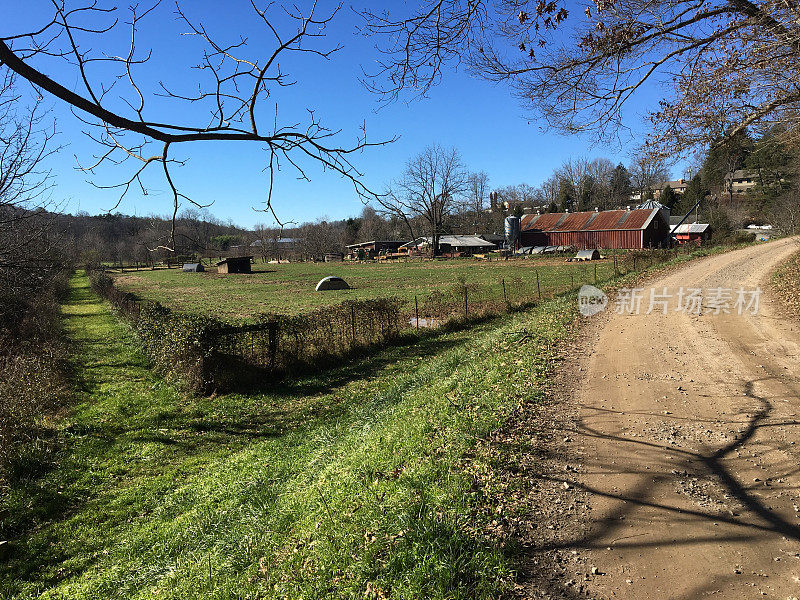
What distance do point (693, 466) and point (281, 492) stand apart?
15.8 ft

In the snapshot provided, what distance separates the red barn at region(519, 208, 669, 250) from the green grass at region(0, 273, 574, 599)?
52731 mm

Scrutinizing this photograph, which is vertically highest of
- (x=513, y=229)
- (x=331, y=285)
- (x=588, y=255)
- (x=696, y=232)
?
(x=513, y=229)

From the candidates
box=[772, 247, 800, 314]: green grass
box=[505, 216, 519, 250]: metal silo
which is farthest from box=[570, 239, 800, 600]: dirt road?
box=[505, 216, 519, 250]: metal silo

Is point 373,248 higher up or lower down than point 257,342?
higher up

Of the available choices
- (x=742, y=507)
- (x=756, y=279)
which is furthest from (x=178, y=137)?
(x=756, y=279)

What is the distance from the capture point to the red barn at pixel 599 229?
183ft

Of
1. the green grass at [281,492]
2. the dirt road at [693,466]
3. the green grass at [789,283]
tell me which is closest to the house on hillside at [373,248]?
the green grass at [789,283]

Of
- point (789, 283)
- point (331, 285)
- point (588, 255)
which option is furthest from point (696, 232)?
point (789, 283)

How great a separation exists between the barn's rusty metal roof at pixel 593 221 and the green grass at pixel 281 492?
53111 mm

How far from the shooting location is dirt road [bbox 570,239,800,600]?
315 cm

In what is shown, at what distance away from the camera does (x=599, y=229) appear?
59.3 metres

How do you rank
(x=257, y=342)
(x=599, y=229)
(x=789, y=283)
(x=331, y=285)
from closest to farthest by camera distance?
(x=257, y=342), (x=789, y=283), (x=331, y=285), (x=599, y=229)

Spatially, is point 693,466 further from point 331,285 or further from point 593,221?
point 593,221

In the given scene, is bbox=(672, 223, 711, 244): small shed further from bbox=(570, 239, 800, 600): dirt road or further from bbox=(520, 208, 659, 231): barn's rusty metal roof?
bbox=(570, 239, 800, 600): dirt road
